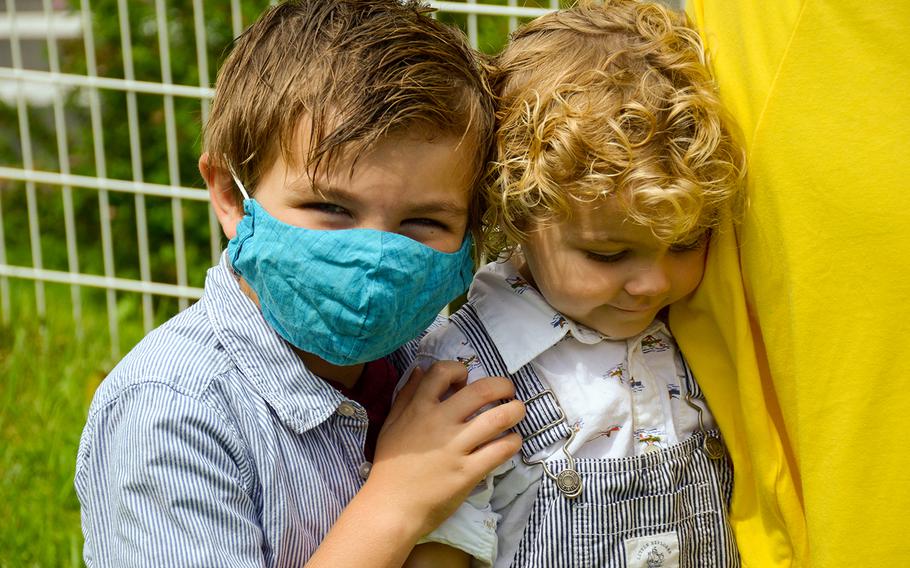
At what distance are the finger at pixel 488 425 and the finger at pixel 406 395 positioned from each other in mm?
139

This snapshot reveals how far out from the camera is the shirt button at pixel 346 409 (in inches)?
80.1

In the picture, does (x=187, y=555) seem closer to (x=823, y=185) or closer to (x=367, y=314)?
(x=367, y=314)

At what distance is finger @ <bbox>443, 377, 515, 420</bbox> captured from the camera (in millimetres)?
2006

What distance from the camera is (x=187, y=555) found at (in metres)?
1.82

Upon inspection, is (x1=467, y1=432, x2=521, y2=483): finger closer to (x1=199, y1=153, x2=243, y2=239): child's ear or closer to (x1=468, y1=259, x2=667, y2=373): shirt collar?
(x1=468, y1=259, x2=667, y2=373): shirt collar

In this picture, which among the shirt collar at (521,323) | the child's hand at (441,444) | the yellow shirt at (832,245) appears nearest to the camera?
the yellow shirt at (832,245)

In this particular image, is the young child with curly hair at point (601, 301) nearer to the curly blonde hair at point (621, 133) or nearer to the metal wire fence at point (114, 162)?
the curly blonde hair at point (621, 133)

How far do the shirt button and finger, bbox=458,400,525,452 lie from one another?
201 millimetres

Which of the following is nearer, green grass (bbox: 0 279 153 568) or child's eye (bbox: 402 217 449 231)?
child's eye (bbox: 402 217 449 231)

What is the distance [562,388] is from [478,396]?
156mm

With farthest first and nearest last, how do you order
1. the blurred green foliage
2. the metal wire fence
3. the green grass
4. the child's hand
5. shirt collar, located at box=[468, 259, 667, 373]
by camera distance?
1. the blurred green foliage
2. the metal wire fence
3. the green grass
4. shirt collar, located at box=[468, 259, 667, 373]
5. the child's hand

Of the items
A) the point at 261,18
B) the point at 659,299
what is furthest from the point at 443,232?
the point at 261,18

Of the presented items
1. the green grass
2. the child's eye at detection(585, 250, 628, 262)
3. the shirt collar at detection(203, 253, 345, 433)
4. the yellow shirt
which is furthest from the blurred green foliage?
the yellow shirt

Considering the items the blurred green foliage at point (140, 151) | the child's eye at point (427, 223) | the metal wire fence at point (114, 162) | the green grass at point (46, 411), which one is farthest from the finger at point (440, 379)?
the blurred green foliage at point (140, 151)
